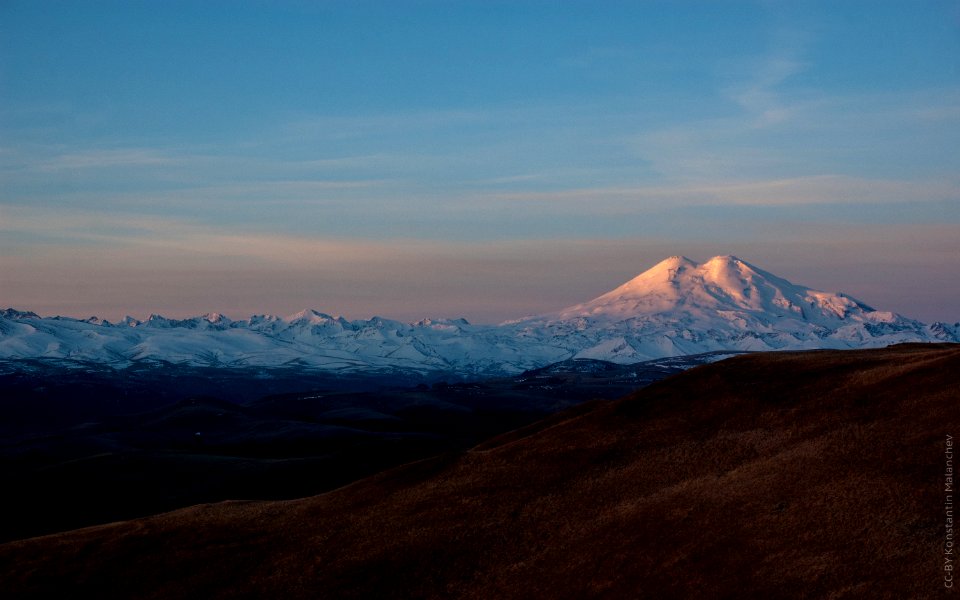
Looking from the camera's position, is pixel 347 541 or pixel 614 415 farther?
pixel 614 415

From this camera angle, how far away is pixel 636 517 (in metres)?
55.0

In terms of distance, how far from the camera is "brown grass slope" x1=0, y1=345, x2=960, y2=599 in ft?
149

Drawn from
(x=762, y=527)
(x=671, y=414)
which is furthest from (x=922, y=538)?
(x=671, y=414)

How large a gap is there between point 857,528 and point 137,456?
560 feet

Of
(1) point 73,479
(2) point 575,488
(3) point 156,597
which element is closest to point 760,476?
(2) point 575,488

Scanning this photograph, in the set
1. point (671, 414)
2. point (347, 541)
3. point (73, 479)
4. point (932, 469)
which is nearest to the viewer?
point (932, 469)

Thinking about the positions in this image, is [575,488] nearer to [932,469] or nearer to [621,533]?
[621,533]

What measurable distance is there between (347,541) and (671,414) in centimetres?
2788

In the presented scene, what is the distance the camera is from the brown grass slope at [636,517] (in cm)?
4553

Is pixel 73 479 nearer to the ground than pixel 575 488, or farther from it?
nearer to the ground

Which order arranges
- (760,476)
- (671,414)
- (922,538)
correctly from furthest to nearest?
(671,414)
(760,476)
(922,538)

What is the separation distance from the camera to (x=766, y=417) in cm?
6819

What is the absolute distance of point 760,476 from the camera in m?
56.0

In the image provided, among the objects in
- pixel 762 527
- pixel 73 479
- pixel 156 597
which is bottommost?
pixel 73 479
